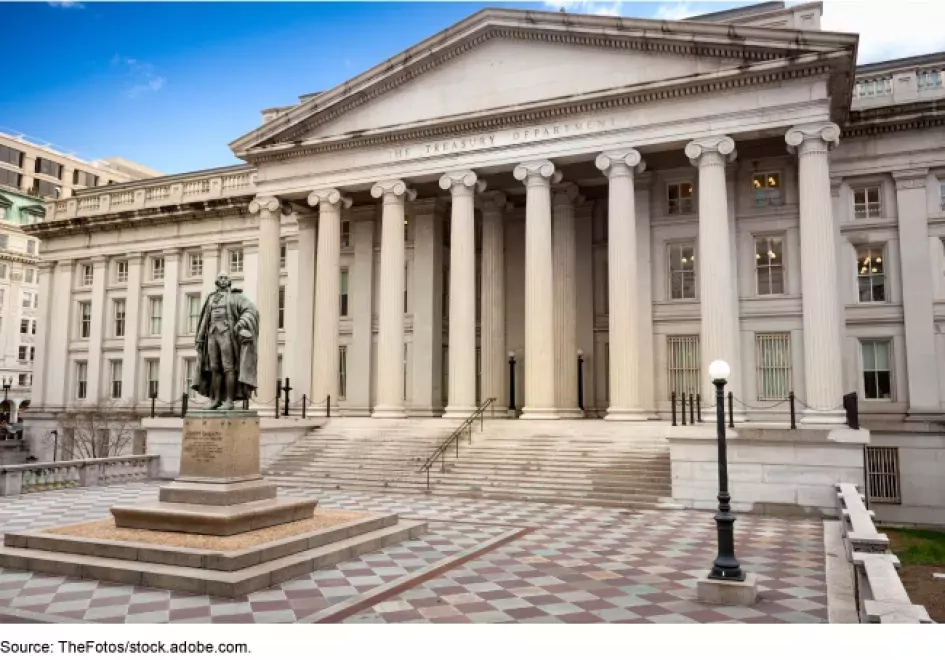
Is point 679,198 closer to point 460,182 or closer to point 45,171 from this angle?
point 460,182

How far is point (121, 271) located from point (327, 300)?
1980 centimetres

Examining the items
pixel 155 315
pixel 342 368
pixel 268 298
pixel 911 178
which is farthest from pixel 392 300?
pixel 155 315

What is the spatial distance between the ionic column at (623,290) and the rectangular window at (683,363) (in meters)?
3.42

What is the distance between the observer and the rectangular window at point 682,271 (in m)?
27.7

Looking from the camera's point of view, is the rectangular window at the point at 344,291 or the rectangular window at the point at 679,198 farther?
the rectangular window at the point at 344,291

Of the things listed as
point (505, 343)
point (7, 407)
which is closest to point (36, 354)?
point (7, 407)

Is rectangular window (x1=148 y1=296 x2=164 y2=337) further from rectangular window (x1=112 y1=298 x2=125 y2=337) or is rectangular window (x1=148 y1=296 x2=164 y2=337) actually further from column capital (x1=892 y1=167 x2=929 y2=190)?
column capital (x1=892 y1=167 x2=929 y2=190)

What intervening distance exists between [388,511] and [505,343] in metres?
14.9

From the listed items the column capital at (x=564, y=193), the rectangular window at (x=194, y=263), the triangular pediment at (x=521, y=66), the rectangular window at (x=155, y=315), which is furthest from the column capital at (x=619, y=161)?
the rectangular window at (x=155, y=315)

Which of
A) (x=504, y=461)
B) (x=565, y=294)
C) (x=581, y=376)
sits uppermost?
(x=565, y=294)

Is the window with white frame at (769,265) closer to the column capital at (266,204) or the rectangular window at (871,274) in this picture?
the rectangular window at (871,274)

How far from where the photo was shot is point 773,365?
26203mm

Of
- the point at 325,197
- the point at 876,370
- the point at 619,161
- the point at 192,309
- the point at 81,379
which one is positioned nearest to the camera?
the point at 619,161

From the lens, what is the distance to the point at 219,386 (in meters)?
13.6
